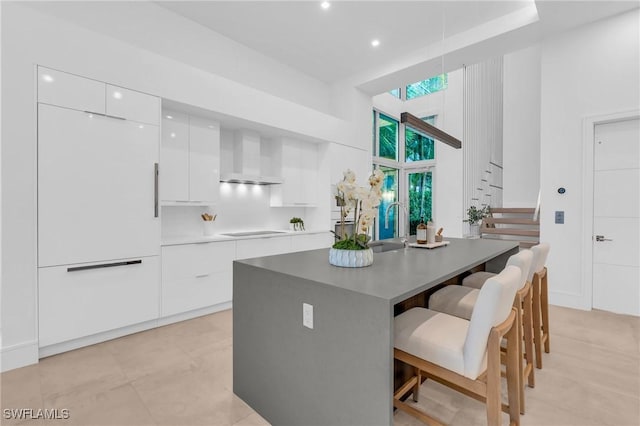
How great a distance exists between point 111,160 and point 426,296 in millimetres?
2897

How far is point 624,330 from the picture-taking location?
3004 mm

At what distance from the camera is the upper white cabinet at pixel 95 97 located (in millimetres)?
2479

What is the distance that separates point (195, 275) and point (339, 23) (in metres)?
3.52

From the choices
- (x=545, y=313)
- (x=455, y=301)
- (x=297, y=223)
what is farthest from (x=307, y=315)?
(x=297, y=223)

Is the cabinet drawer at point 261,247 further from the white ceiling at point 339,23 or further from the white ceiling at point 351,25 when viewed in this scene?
the white ceiling at point 339,23

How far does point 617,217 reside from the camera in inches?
138

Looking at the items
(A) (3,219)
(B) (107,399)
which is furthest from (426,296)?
(A) (3,219)

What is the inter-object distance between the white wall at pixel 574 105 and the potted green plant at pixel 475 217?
2.32m

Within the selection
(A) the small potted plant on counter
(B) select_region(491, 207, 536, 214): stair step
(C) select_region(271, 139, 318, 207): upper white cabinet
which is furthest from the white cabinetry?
(B) select_region(491, 207, 536, 214): stair step

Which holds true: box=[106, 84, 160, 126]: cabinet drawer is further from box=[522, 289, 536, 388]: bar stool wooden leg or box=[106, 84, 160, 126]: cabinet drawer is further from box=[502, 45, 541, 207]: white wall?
box=[502, 45, 541, 207]: white wall

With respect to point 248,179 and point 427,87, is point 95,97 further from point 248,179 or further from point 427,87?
point 427,87

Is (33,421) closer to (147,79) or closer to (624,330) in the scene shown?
(147,79)

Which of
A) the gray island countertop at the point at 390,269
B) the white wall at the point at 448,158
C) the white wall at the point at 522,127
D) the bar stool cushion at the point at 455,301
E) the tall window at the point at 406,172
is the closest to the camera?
the gray island countertop at the point at 390,269

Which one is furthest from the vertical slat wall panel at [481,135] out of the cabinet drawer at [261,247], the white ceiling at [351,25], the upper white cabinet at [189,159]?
the upper white cabinet at [189,159]
